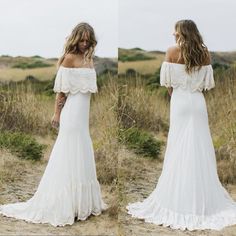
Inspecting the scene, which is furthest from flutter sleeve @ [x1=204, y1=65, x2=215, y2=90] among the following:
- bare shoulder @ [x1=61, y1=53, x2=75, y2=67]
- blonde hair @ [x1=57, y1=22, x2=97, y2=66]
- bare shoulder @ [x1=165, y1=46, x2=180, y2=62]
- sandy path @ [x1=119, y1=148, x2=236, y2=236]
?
bare shoulder @ [x1=61, y1=53, x2=75, y2=67]

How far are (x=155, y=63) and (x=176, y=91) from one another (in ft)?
1.80

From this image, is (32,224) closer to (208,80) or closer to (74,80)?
(74,80)

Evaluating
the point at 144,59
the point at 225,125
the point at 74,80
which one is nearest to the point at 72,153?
the point at 74,80

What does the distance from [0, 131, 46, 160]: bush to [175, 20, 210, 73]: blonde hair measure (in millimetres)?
1694

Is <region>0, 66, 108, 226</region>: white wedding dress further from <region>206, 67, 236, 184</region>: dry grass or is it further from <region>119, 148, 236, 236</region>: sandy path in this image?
<region>206, 67, 236, 184</region>: dry grass

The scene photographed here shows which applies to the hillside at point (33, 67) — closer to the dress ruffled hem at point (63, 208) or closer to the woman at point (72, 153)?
the woman at point (72, 153)

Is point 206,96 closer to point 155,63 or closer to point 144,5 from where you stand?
point 155,63

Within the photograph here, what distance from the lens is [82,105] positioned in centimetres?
431

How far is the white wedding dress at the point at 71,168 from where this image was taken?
422 centimetres

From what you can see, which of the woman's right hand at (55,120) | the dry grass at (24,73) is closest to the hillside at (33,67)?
the dry grass at (24,73)

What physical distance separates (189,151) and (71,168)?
3.67ft

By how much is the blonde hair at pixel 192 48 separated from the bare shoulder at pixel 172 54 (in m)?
0.05

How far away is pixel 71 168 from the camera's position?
13.9 feet

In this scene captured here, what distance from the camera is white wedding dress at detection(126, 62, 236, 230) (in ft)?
14.4
